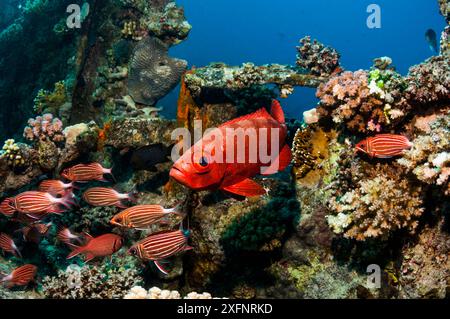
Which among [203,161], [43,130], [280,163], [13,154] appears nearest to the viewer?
[203,161]

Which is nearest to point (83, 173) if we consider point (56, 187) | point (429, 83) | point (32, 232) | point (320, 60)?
point (56, 187)

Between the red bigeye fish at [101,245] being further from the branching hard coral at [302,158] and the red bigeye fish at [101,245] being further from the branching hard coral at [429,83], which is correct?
the branching hard coral at [429,83]

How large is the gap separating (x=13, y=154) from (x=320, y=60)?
21.9 feet

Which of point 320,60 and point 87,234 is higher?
point 320,60

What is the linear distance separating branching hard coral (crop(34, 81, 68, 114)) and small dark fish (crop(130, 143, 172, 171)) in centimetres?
413

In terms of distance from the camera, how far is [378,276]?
174 inches

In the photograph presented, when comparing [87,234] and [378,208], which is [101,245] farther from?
[378,208]

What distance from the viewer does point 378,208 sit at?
427 centimetres

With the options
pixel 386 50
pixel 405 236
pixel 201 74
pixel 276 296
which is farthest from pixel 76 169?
pixel 386 50

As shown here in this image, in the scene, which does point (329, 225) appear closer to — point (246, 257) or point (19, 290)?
point (246, 257)

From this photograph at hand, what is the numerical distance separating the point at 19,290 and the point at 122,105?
500cm

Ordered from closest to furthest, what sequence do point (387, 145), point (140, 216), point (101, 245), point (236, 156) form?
point (236, 156) → point (387, 145) → point (140, 216) → point (101, 245)

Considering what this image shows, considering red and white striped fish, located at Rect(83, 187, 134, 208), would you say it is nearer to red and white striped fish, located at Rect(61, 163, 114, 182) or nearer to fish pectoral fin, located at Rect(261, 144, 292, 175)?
red and white striped fish, located at Rect(61, 163, 114, 182)

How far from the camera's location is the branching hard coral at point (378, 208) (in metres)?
4.20
